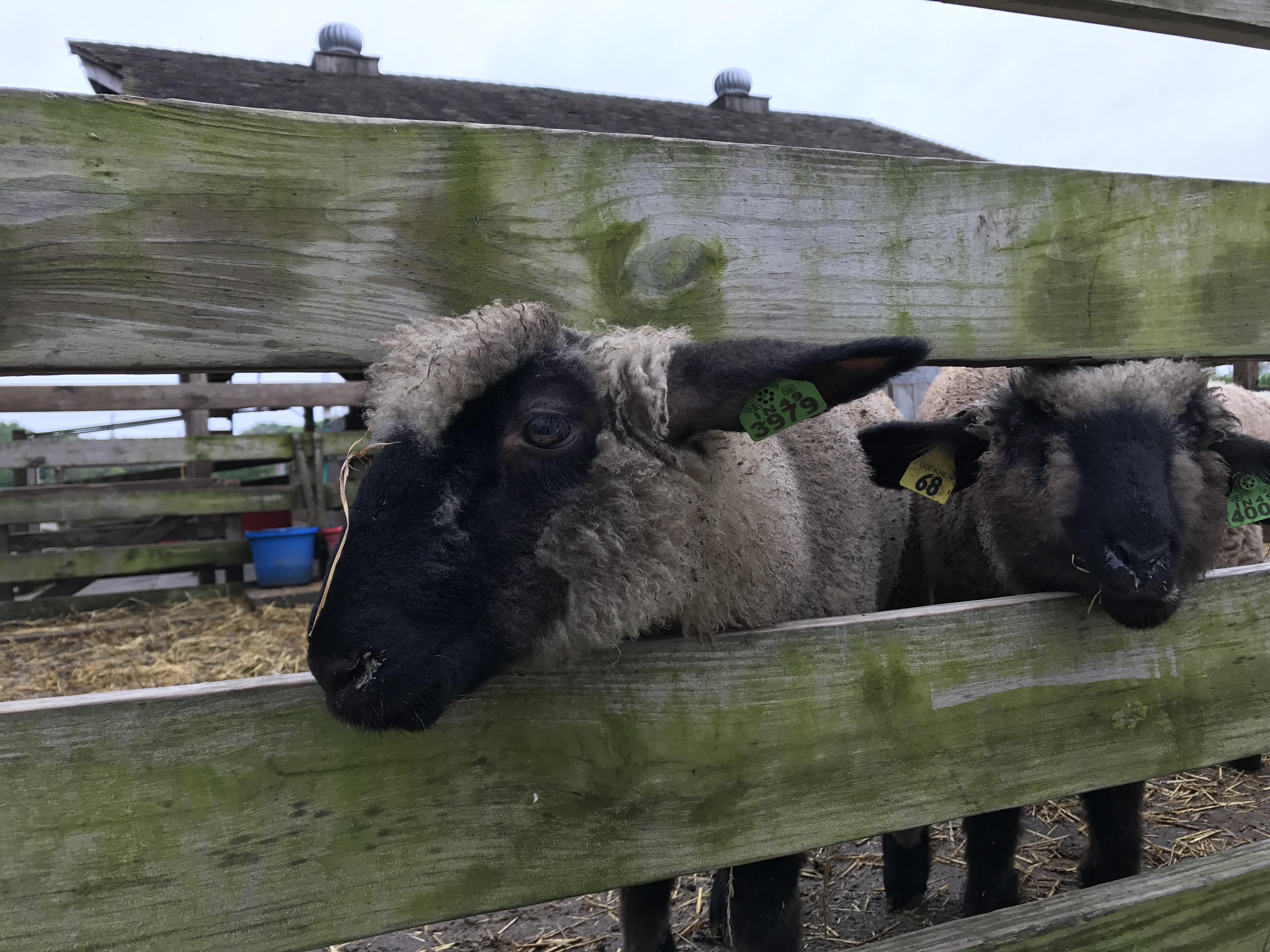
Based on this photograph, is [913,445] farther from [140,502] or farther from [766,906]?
[140,502]

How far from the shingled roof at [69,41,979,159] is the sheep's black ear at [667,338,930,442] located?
7897 mm

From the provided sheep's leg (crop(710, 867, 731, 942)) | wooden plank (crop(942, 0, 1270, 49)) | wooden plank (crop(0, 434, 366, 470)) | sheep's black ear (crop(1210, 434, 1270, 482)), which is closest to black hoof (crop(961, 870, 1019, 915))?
sheep's leg (crop(710, 867, 731, 942))

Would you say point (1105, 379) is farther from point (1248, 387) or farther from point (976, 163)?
point (1248, 387)

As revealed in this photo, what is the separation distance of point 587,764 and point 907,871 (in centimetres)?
264

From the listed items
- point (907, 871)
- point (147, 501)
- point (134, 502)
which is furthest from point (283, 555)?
point (907, 871)

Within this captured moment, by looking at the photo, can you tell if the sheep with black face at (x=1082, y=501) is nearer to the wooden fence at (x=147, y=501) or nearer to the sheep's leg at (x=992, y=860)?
the sheep's leg at (x=992, y=860)

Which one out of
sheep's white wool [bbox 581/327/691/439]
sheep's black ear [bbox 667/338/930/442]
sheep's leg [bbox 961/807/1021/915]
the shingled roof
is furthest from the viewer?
the shingled roof

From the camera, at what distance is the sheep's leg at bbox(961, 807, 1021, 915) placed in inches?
123

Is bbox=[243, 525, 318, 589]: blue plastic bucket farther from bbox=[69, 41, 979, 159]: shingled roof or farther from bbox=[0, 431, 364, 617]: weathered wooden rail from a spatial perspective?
bbox=[69, 41, 979, 159]: shingled roof

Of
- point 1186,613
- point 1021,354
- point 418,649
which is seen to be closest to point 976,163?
point 1021,354

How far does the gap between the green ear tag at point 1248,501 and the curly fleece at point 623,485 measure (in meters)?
1.94

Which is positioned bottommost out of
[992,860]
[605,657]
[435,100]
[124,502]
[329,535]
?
[992,860]

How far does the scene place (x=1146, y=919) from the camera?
1.92 meters

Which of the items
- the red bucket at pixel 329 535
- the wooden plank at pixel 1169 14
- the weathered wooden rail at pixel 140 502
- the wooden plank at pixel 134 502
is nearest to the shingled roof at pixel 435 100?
the weathered wooden rail at pixel 140 502
